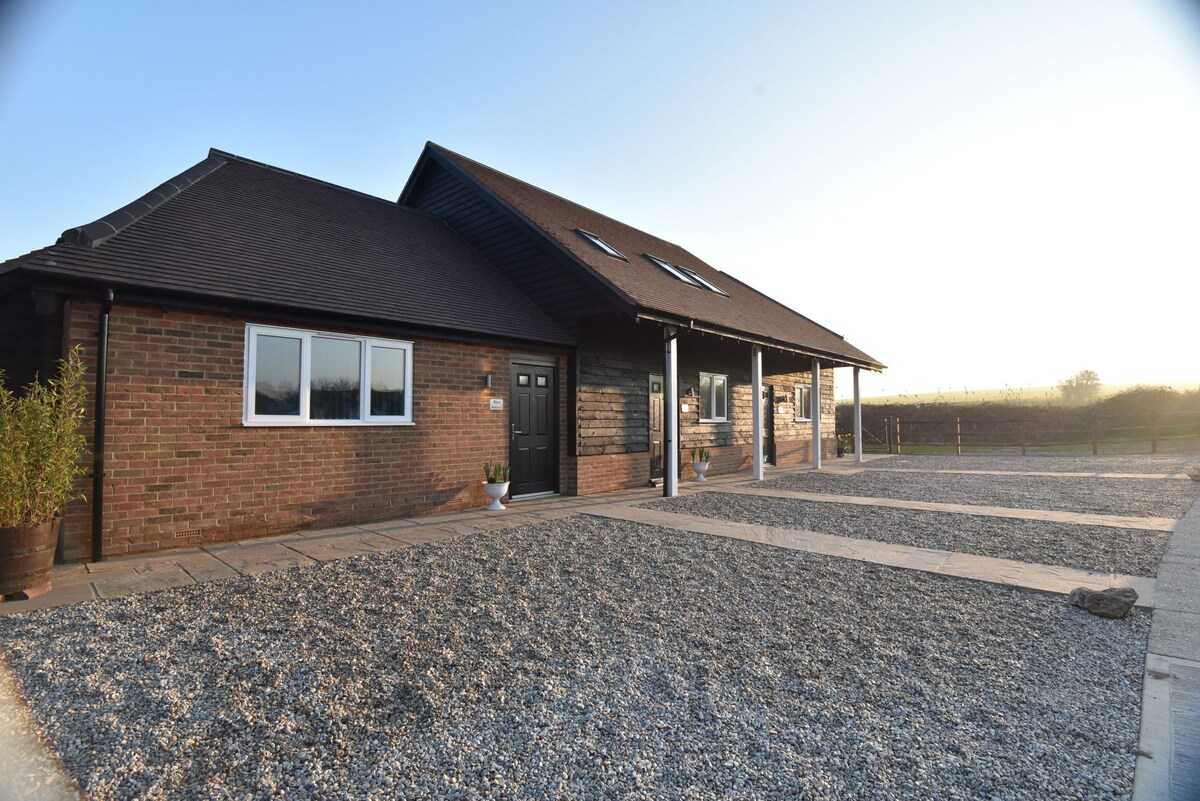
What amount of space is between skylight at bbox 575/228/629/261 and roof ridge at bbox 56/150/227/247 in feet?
21.4

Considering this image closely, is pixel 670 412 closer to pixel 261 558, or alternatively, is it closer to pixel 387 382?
pixel 387 382

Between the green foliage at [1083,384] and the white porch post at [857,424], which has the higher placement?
the green foliage at [1083,384]

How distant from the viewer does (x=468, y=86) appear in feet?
30.4

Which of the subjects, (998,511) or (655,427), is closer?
(998,511)

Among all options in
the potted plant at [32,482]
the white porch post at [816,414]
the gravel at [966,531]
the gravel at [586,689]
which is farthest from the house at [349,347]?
the gravel at [586,689]

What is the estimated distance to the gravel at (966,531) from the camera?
5547 millimetres

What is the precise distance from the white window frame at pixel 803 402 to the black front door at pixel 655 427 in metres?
7.61

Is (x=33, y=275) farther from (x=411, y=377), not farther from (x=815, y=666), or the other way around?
(x=815, y=666)

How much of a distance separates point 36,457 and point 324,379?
9.45ft

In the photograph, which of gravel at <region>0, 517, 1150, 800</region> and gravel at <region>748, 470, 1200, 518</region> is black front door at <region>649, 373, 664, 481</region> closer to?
gravel at <region>748, 470, 1200, 518</region>

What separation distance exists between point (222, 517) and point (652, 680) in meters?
5.55

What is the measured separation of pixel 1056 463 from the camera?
1577 centimetres

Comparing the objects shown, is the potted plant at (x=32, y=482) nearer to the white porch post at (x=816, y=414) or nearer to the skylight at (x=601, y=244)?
the skylight at (x=601, y=244)

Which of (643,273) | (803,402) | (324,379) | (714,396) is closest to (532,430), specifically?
(324,379)
